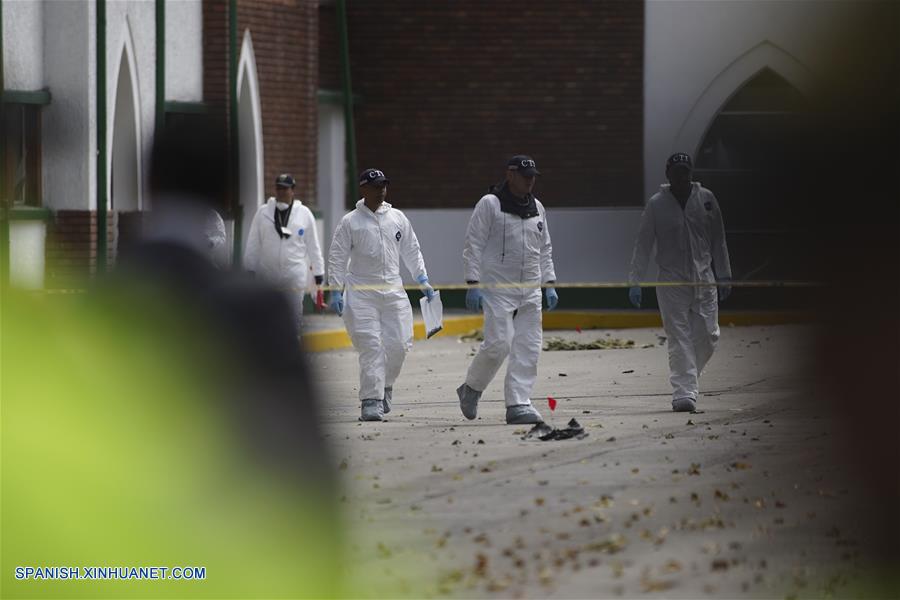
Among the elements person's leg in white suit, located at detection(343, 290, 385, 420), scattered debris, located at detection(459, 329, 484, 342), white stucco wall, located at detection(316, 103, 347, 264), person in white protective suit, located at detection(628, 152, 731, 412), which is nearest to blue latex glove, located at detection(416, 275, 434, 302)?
person's leg in white suit, located at detection(343, 290, 385, 420)

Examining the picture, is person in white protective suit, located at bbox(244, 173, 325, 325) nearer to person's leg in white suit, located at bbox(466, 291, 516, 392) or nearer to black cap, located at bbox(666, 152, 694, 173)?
black cap, located at bbox(666, 152, 694, 173)

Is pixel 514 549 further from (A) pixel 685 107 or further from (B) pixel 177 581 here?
(A) pixel 685 107

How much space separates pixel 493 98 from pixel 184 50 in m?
5.78

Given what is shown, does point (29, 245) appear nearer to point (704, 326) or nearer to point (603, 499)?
point (704, 326)

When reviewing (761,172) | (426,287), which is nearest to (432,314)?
(426,287)

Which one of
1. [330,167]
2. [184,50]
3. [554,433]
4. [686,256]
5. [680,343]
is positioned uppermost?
[184,50]

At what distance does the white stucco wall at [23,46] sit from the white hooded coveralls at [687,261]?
21.3 ft

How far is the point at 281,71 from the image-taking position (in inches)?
854

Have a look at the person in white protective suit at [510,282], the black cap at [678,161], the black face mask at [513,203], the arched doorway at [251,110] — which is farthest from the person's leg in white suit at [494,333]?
the arched doorway at [251,110]

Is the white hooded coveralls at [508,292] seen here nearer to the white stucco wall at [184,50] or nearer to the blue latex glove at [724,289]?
the blue latex glove at [724,289]

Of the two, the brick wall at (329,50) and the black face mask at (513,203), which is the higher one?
the brick wall at (329,50)

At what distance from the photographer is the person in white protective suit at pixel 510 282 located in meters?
11.7

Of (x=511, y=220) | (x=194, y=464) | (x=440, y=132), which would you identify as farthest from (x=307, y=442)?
(x=440, y=132)

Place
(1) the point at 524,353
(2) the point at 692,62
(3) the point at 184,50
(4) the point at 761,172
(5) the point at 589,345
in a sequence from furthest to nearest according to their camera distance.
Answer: (2) the point at 692,62 < (3) the point at 184,50 < (5) the point at 589,345 < (1) the point at 524,353 < (4) the point at 761,172
